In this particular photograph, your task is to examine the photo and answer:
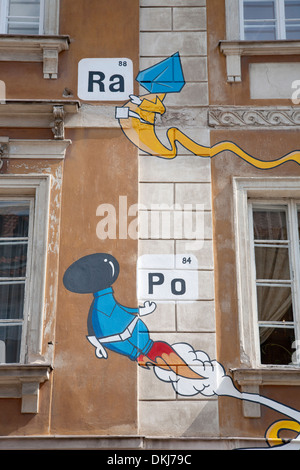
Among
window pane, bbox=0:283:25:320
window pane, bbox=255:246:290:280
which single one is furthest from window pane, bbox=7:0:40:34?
window pane, bbox=255:246:290:280

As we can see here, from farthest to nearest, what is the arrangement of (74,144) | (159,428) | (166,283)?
1. (74,144)
2. (166,283)
3. (159,428)

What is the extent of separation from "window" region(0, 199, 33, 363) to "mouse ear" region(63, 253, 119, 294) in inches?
19.8

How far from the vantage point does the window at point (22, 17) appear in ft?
33.1

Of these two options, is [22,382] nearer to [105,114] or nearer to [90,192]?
[90,192]

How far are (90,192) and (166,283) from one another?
138cm

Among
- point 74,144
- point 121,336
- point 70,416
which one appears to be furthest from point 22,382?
point 74,144

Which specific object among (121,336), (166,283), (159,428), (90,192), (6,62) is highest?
(6,62)

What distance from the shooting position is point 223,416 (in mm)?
8086

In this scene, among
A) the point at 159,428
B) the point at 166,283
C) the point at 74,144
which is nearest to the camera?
the point at 159,428

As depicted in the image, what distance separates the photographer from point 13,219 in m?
9.11

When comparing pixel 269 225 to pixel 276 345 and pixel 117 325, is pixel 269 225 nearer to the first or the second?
pixel 276 345

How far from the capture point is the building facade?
Answer: 26.6 ft

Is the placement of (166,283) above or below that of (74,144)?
below

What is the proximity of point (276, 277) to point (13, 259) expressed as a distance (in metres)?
2.93
